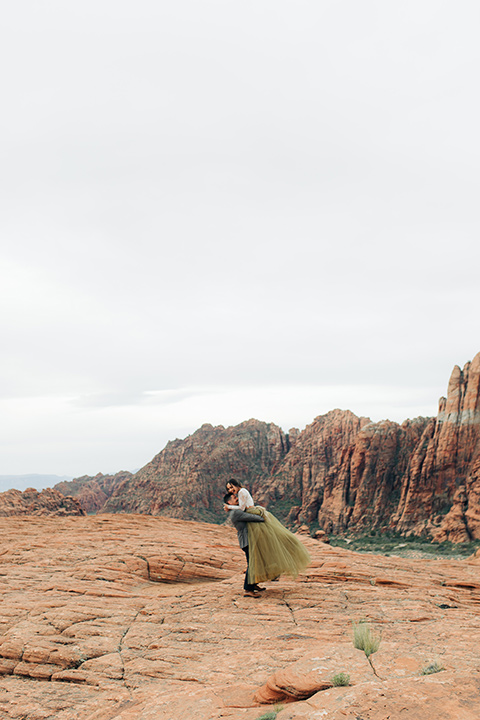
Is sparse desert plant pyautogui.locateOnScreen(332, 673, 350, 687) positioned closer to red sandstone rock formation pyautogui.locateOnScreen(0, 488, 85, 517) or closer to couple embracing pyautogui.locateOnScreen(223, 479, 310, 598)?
couple embracing pyautogui.locateOnScreen(223, 479, 310, 598)

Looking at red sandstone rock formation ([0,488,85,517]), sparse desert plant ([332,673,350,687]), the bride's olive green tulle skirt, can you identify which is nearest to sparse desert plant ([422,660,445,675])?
sparse desert plant ([332,673,350,687])

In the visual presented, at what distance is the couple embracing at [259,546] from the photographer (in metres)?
9.45

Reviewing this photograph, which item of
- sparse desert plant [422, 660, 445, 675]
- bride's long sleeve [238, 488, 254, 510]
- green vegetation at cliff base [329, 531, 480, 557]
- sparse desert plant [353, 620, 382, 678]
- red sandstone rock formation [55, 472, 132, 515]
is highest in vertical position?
bride's long sleeve [238, 488, 254, 510]

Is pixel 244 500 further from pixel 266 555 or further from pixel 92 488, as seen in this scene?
pixel 92 488

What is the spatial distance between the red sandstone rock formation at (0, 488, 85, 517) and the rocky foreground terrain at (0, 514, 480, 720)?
25.1m

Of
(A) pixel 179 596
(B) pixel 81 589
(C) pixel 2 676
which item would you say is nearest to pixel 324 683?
(C) pixel 2 676

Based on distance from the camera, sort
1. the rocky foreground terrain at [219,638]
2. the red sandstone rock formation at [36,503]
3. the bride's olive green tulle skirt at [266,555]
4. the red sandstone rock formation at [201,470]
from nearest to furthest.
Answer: the rocky foreground terrain at [219,638] < the bride's olive green tulle skirt at [266,555] < the red sandstone rock formation at [36,503] < the red sandstone rock formation at [201,470]

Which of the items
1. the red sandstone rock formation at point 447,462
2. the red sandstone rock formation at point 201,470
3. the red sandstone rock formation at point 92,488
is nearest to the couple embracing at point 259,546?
the red sandstone rock formation at point 447,462

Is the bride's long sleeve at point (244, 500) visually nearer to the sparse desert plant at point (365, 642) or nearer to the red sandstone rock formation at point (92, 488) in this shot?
the sparse desert plant at point (365, 642)

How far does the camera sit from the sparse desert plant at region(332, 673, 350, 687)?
4.35 meters

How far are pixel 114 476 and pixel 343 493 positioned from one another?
10775 centimetres

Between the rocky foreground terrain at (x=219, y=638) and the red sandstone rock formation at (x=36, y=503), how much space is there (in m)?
25.1

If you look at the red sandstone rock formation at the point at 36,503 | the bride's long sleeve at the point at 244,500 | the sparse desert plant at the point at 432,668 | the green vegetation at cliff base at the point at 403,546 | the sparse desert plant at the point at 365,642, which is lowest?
the green vegetation at cliff base at the point at 403,546

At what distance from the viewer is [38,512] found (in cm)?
3741
